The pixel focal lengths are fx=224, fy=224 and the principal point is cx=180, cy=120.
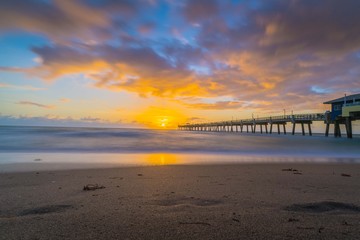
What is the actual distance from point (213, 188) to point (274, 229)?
2.29 meters

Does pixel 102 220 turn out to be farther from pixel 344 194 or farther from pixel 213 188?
pixel 344 194

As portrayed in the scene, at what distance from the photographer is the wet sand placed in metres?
2.64

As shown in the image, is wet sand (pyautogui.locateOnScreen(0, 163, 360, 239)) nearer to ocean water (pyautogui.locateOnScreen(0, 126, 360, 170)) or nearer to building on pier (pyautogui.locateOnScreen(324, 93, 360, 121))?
ocean water (pyautogui.locateOnScreen(0, 126, 360, 170))

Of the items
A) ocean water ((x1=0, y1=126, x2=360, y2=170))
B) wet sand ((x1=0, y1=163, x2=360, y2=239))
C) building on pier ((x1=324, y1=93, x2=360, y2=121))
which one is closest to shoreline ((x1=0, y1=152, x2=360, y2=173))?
ocean water ((x1=0, y1=126, x2=360, y2=170))

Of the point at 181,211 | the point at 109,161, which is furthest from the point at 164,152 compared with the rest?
the point at 181,211

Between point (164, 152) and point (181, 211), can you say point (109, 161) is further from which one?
point (181, 211)

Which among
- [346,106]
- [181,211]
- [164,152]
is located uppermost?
[346,106]

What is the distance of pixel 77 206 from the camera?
3.67 m

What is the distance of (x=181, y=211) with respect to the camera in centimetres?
336

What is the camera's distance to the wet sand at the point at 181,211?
8.66 feet

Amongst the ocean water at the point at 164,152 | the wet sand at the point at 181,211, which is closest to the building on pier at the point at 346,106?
the ocean water at the point at 164,152

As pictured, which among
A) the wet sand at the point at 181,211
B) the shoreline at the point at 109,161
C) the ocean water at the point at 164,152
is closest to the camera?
the wet sand at the point at 181,211

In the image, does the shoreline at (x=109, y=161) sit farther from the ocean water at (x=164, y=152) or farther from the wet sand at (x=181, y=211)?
the wet sand at (x=181, y=211)

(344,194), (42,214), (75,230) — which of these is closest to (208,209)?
(75,230)
